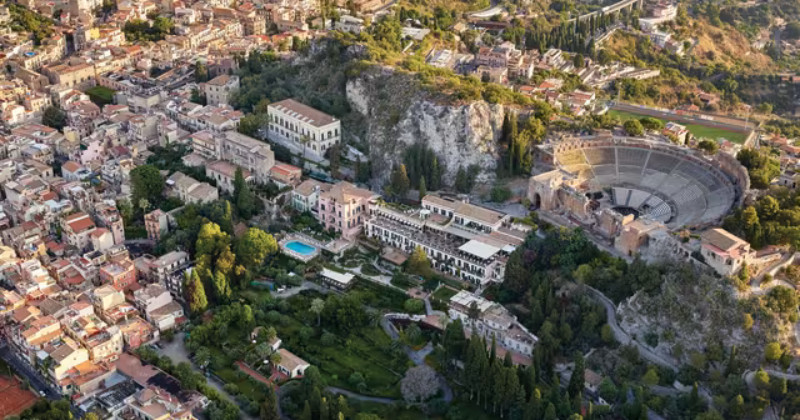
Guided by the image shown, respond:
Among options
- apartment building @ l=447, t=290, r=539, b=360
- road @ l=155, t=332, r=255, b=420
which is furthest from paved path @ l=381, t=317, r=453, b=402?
road @ l=155, t=332, r=255, b=420

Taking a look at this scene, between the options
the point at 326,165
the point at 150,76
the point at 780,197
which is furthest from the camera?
the point at 150,76

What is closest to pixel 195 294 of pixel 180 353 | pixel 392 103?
pixel 180 353

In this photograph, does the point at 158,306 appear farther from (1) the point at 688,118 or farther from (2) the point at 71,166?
(1) the point at 688,118

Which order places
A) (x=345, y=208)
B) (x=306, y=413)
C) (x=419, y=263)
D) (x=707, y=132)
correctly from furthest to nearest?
(x=707, y=132) → (x=345, y=208) → (x=419, y=263) → (x=306, y=413)

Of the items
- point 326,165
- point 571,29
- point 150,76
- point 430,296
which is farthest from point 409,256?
point 571,29

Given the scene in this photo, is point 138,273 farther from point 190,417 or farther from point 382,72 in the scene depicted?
point 382,72

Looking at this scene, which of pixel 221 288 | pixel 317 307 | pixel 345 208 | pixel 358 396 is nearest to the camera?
pixel 358 396
